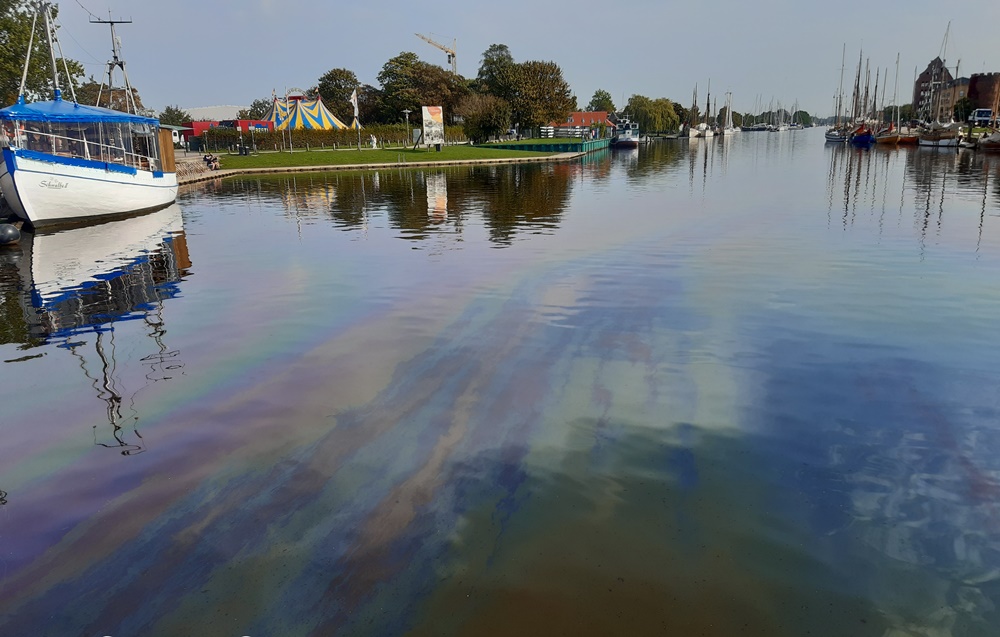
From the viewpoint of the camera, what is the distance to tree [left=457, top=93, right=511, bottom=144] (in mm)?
106938

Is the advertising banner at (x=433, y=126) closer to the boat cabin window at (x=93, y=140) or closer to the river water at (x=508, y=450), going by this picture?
the boat cabin window at (x=93, y=140)

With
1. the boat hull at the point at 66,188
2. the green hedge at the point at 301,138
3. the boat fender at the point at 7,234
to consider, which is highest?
the green hedge at the point at 301,138

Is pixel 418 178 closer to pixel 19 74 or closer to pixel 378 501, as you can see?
pixel 19 74

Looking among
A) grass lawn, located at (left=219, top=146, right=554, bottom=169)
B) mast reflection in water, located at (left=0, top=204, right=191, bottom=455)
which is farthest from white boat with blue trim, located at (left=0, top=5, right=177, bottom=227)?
grass lawn, located at (left=219, top=146, right=554, bottom=169)

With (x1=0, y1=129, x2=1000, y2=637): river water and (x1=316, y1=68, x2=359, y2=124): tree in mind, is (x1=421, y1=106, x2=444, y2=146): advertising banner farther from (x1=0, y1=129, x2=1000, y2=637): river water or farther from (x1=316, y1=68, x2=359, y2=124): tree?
(x1=0, y1=129, x2=1000, y2=637): river water

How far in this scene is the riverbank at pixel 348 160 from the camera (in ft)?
198

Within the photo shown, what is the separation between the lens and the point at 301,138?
92625mm

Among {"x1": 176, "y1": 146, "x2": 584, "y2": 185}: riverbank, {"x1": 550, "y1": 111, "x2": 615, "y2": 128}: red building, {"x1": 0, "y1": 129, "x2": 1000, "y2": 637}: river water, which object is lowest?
{"x1": 0, "y1": 129, "x2": 1000, "y2": 637}: river water

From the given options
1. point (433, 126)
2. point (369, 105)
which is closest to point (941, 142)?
point (433, 126)

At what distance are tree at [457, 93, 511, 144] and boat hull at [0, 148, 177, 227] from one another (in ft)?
268

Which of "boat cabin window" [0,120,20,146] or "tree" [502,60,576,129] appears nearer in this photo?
"boat cabin window" [0,120,20,146]

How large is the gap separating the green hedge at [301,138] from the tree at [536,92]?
21411 millimetres

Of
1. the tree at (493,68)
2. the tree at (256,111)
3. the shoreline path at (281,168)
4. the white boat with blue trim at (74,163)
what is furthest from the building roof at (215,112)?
the white boat with blue trim at (74,163)

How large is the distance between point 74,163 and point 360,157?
51.1 meters
